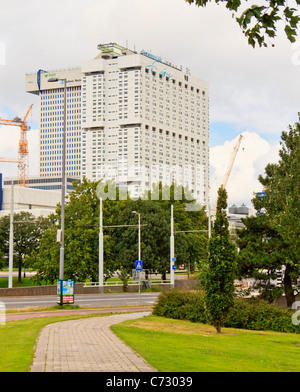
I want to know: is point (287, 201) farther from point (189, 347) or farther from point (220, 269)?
point (189, 347)

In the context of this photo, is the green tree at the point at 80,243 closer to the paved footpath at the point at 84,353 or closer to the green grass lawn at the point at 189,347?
the green grass lawn at the point at 189,347

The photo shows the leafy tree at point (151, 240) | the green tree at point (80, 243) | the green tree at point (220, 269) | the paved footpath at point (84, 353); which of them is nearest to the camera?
the paved footpath at point (84, 353)

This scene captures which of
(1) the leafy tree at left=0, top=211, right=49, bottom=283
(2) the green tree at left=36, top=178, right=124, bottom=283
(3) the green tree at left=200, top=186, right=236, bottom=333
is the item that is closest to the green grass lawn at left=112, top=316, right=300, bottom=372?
(3) the green tree at left=200, top=186, right=236, bottom=333

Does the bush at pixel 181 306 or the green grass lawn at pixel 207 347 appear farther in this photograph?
the bush at pixel 181 306

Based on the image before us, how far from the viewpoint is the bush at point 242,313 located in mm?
22531

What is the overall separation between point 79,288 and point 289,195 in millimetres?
26275

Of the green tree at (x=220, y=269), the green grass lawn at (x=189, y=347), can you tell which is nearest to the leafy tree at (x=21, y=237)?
the green grass lawn at (x=189, y=347)

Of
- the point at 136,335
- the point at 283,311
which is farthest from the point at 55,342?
the point at 283,311

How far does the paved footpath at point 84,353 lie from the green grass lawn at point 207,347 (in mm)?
363

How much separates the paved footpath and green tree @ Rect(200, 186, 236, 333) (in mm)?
4243

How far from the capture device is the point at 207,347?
14438 millimetres

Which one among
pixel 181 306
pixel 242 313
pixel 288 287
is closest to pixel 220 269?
pixel 242 313

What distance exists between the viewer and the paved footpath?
10.0 meters

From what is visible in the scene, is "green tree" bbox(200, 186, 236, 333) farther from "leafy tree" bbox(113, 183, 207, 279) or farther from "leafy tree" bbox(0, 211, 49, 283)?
"leafy tree" bbox(0, 211, 49, 283)
